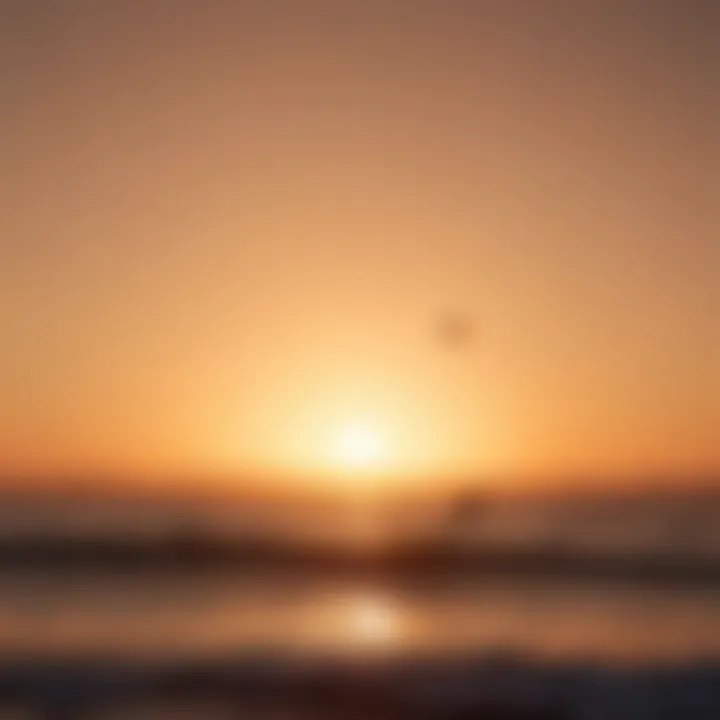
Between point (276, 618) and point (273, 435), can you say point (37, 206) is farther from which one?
point (276, 618)

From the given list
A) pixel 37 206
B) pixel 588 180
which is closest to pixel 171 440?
pixel 37 206

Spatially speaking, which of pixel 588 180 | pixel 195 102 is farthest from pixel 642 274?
pixel 195 102

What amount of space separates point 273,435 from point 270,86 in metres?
0.23

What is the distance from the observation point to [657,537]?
34.0 inches

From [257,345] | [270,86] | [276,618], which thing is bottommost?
[276,618]

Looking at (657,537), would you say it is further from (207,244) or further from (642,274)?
(207,244)

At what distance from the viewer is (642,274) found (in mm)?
805

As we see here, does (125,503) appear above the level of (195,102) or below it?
below

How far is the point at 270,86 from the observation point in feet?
2.51

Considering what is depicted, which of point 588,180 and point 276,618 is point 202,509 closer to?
point 276,618

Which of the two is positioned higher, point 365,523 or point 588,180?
point 588,180

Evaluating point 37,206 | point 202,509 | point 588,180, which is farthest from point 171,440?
point 588,180

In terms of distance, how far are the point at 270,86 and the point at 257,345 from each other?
0.17 metres

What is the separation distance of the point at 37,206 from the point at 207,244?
115 mm
